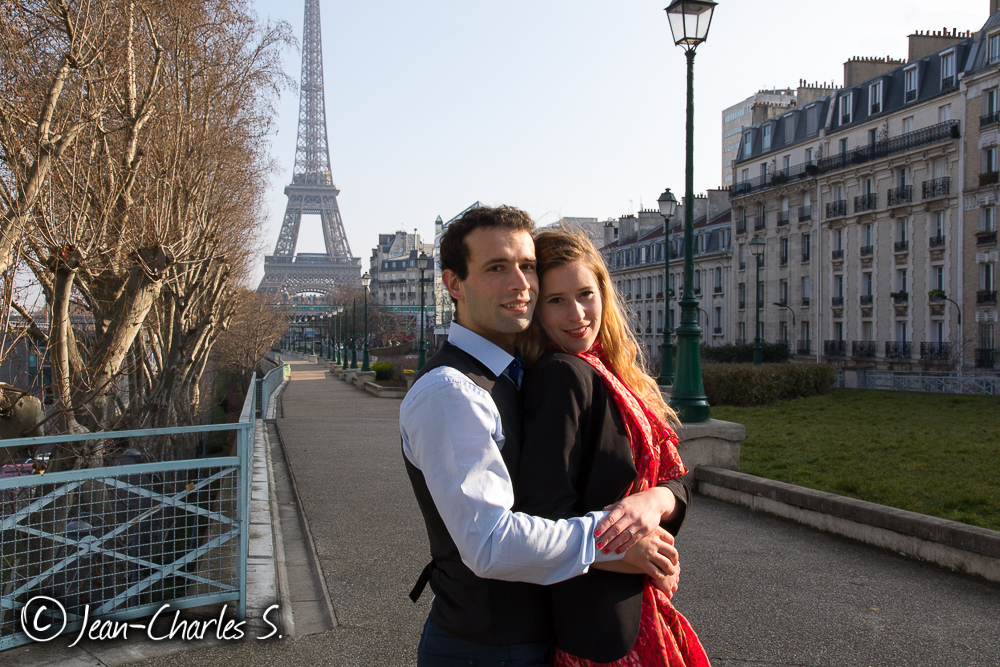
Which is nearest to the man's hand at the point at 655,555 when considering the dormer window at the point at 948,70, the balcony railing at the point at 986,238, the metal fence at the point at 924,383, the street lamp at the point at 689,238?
the street lamp at the point at 689,238

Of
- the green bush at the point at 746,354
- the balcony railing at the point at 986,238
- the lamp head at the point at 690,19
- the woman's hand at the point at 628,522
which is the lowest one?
the woman's hand at the point at 628,522

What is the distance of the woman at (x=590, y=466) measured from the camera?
1.93m

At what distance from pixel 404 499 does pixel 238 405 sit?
113 feet

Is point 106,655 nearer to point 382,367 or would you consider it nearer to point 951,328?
point 382,367

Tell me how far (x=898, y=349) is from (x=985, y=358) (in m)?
5.35

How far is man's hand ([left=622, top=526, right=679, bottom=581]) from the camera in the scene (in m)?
1.97

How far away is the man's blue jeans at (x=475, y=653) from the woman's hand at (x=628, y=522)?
37 cm

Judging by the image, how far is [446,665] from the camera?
208 centimetres

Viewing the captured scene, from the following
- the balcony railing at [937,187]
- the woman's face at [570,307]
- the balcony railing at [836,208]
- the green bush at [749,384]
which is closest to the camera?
the woman's face at [570,307]

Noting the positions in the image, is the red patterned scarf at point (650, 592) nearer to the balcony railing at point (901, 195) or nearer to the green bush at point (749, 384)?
the green bush at point (749, 384)

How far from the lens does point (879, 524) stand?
6.04 metres

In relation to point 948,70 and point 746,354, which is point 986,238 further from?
A: point 746,354

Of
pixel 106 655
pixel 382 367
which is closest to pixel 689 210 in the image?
pixel 106 655

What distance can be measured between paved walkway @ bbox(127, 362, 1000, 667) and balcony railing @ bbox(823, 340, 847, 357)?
40.2m
